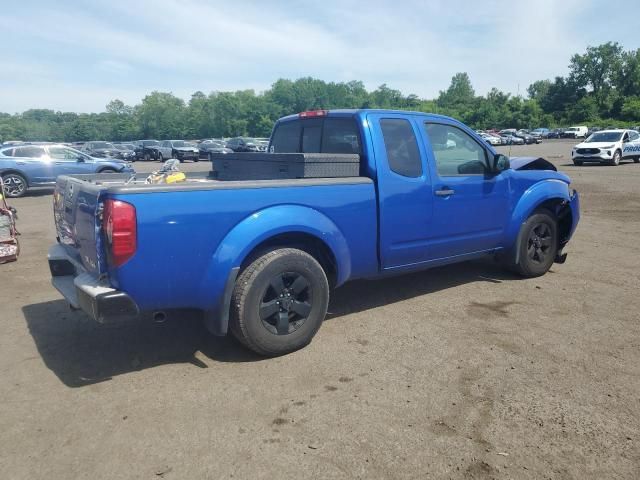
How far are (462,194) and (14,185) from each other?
15.1 meters

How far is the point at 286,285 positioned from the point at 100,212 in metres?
1.40

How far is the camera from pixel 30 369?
3721 mm

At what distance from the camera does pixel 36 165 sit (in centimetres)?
1593

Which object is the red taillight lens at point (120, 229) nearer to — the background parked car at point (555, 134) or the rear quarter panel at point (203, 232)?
the rear quarter panel at point (203, 232)

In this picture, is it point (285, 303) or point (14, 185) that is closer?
point (285, 303)

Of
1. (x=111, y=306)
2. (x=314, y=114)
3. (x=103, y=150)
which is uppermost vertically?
(x=103, y=150)

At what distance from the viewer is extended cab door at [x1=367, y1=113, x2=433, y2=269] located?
175 inches

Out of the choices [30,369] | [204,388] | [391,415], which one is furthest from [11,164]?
[391,415]

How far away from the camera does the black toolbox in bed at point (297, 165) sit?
413cm

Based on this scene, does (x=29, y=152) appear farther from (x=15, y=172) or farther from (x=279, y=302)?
(x=279, y=302)

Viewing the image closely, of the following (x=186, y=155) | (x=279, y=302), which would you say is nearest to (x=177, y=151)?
(x=186, y=155)

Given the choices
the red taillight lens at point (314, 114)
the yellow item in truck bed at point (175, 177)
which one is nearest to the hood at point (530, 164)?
the red taillight lens at point (314, 114)

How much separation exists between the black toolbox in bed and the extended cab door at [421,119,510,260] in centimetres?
95

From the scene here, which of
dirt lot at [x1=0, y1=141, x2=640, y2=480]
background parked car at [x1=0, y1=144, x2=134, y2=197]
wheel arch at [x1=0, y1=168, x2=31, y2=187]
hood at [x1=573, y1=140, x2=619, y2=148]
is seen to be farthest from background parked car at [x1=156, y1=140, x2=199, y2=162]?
dirt lot at [x1=0, y1=141, x2=640, y2=480]
